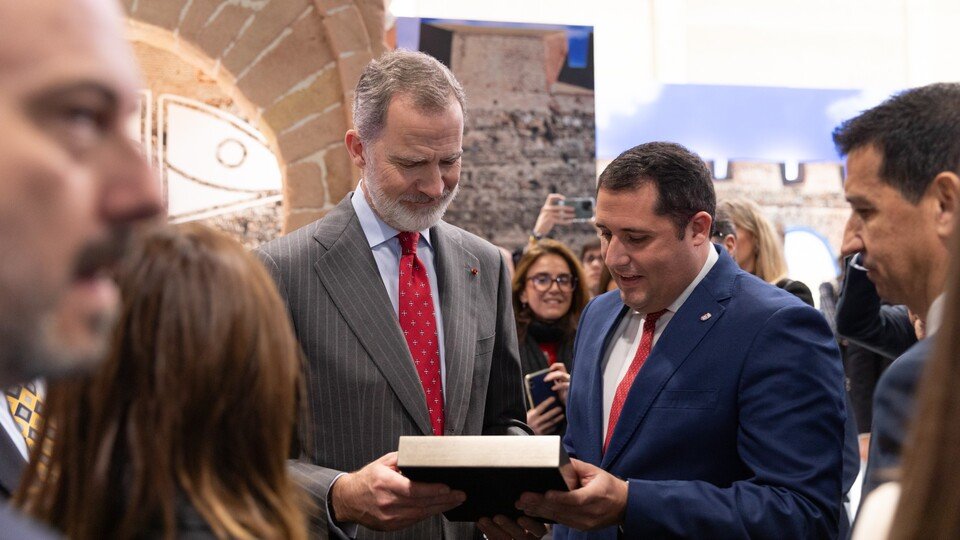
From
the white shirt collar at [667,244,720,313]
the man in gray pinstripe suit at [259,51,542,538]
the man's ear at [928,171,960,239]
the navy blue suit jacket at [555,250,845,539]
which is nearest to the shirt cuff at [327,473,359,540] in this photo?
the man in gray pinstripe suit at [259,51,542,538]

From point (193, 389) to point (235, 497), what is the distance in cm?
14

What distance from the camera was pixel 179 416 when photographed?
1.20 m

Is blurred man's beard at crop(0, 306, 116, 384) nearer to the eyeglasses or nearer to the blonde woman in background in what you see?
the blonde woman in background

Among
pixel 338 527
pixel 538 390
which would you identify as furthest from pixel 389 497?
pixel 538 390

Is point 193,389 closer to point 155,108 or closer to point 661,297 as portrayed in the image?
point 661,297

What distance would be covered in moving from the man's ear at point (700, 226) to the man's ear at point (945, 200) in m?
0.87

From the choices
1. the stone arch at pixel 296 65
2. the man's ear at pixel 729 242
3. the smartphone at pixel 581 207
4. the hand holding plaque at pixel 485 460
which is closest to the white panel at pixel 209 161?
the smartphone at pixel 581 207

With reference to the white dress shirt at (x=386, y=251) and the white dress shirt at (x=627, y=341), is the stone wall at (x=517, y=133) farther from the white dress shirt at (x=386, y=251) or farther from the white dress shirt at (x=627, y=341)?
the white dress shirt at (x=386, y=251)

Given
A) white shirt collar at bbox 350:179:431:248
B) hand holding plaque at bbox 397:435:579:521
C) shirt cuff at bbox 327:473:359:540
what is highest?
white shirt collar at bbox 350:179:431:248

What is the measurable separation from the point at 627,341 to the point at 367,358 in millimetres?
805

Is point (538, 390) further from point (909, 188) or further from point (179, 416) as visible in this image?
point (179, 416)

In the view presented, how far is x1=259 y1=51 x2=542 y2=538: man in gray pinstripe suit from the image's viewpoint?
8.20 feet

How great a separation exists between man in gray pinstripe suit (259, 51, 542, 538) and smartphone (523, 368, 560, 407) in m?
1.62

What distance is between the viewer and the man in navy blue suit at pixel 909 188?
78.7 inches
